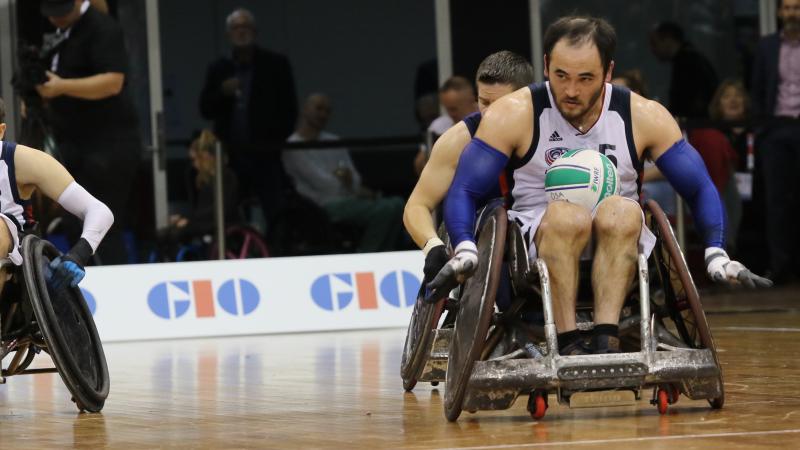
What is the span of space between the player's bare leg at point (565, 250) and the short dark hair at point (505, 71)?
177cm

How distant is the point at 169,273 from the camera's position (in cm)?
1155

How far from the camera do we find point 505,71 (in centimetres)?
716

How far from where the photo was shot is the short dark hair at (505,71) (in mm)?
7137

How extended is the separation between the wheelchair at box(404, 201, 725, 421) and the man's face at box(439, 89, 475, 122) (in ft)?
18.9

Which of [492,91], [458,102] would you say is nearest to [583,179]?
[492,91]

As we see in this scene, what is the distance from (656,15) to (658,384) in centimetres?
1064

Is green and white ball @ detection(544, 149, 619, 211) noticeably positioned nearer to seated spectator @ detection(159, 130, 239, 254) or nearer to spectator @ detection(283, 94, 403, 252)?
seated spectator @ detection(159, 130, 239, 254)

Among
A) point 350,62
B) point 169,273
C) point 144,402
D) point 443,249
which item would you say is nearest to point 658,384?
point 443,249

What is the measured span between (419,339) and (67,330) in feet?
4.45

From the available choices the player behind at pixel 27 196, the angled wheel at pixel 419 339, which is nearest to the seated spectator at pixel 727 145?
the angled wheel at pixel 419 339

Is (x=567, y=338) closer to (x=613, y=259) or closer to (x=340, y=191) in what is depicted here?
(x=613, y=259)

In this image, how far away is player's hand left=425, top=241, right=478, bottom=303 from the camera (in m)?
5.32

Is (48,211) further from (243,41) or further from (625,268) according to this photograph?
(625,268)

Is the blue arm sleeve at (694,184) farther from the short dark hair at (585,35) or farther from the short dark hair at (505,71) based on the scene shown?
the short dark hair at (505,71)
